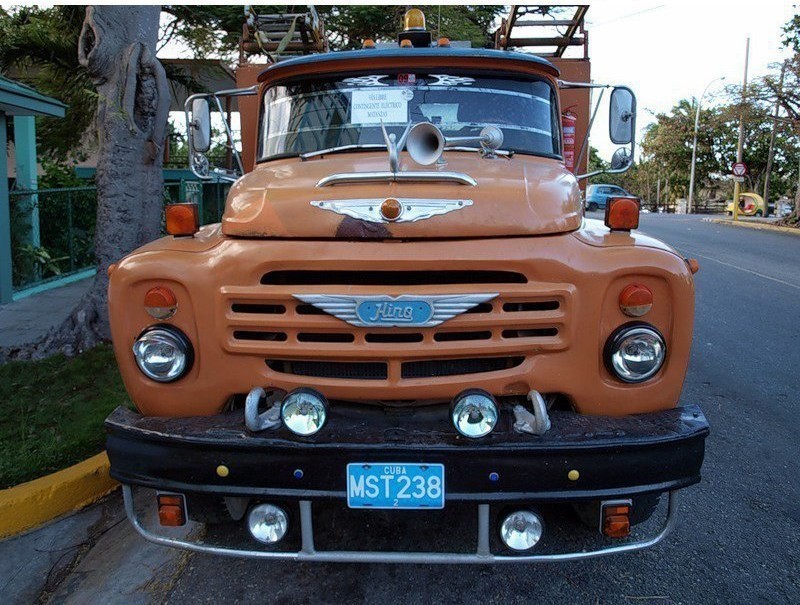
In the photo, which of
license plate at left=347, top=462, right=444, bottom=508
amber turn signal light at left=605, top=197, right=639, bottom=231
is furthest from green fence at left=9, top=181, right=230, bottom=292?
license plate at left=347, top=462, right=444, bottom=508

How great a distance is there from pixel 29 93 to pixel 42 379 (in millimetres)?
5044

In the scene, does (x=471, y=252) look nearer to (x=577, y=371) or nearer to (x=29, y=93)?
(x=577, y=371)

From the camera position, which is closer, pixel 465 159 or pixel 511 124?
pixel 465 159

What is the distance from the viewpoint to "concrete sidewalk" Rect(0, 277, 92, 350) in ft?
21.9

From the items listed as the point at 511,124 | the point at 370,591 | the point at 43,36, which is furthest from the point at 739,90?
the point at 370,591

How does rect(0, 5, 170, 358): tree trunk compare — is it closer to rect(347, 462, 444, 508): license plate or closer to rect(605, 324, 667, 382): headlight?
→ rect(347, 462, 444, 508): license plate

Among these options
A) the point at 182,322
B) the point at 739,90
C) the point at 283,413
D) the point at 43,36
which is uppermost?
the point at 739,90

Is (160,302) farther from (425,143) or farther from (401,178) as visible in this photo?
(425,143)

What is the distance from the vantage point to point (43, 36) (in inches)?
407

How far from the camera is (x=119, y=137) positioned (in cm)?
565

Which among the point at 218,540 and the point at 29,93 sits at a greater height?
the point at 29,93

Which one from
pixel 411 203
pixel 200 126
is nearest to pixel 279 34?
pixel 200 126

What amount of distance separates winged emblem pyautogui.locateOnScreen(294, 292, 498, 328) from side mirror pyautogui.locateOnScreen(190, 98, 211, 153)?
2134 mm

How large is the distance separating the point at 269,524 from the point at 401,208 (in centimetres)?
131
